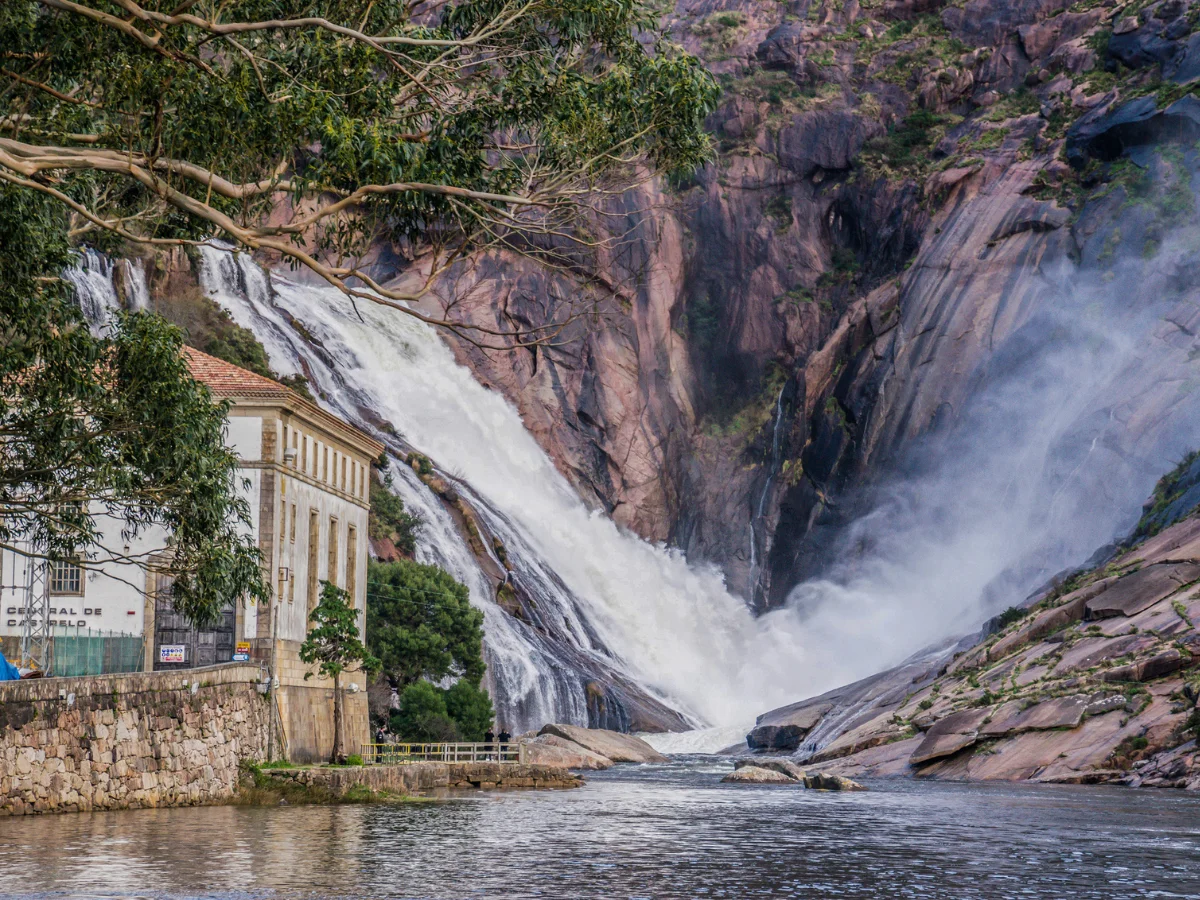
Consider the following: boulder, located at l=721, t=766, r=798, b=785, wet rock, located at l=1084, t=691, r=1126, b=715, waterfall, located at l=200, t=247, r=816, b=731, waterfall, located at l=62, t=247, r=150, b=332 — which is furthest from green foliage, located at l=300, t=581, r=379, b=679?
waterfall, located at l=62, t=247, r=150, b=332

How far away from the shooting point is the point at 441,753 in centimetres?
4812

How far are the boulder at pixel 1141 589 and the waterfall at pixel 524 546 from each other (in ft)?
84.3

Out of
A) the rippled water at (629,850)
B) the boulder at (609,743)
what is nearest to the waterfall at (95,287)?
the boulder at (609,743)

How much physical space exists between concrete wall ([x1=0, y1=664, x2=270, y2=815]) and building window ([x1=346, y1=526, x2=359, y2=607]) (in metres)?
13.7

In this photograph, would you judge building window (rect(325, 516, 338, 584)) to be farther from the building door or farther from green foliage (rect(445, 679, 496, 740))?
green foliage (rect(445, 679, 496, 740))

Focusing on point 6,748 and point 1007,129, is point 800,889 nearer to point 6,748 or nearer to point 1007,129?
point 6,748

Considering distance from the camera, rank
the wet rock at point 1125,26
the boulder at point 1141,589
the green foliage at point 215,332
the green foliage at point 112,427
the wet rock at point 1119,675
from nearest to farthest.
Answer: the green foliage at point 112,427 → the wet rock at point 1119,675 → the boulder at point 1141,589 → the green foliage at point 215,332 → the wet rock at point 1125,26

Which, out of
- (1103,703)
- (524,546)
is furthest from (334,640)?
(524,546)

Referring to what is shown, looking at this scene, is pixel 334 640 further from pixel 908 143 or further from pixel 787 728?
pixel 908 143

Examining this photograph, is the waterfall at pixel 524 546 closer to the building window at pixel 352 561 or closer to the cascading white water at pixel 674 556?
the cascading white water at pixel 674 556

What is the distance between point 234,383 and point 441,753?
1333 centimetres

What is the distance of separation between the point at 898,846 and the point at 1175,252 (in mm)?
61822

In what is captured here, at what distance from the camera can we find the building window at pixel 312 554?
46938mm

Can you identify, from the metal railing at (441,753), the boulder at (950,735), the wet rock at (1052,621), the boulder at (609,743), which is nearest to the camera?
the metal railing at (441,753)
